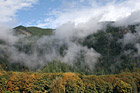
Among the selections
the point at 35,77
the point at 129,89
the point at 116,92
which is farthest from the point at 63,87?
the point at 129,89

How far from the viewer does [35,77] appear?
2108 inches

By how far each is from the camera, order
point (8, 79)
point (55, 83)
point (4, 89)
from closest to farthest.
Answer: point (4, 89)
point (8, 79)
point (55, 83)

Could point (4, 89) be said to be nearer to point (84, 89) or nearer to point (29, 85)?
point (29, 85)

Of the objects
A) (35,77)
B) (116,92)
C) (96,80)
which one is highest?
(35,77)

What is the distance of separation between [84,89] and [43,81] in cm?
1776

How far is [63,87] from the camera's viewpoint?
54.3 meters

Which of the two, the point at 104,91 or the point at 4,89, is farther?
the point at 104,91

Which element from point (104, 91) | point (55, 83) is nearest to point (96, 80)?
point (104, 91)

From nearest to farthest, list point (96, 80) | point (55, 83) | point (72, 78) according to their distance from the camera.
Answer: point (55, 83) < point (72, 78) < point (96, 80)

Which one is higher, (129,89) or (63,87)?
(63,87)

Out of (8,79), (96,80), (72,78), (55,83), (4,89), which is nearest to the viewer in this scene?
(4,89)

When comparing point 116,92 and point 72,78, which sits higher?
point 72,78

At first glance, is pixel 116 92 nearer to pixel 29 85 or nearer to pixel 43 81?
pixel 43 81

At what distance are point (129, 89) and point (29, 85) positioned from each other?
4218 centimetres
